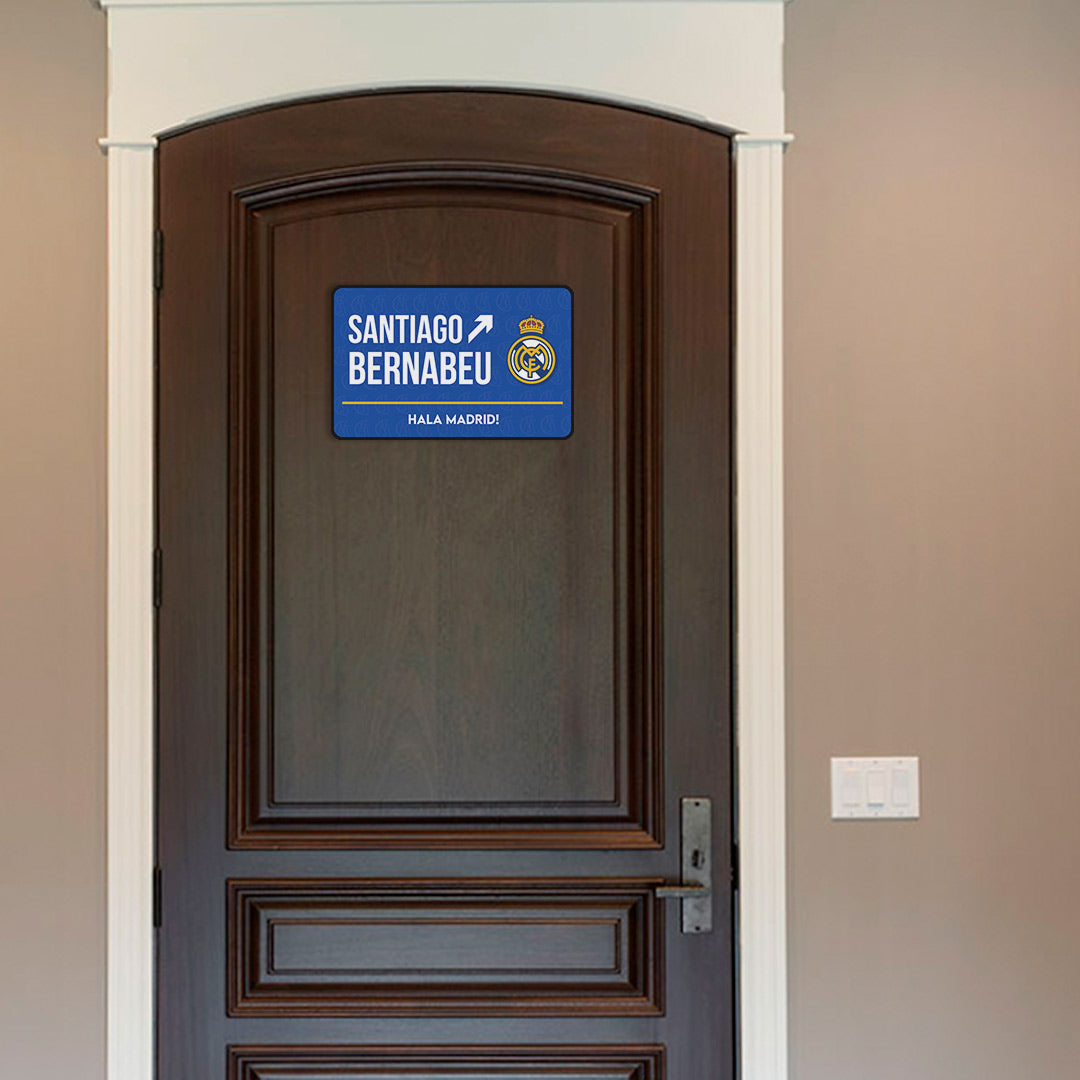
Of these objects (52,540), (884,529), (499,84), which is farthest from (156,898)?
(499,84)

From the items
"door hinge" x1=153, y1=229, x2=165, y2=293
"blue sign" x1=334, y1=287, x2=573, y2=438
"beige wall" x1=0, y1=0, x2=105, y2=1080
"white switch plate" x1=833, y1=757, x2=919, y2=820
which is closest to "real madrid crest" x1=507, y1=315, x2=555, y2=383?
"blue sign" x1=334, y1=287, x2=573, y2=438

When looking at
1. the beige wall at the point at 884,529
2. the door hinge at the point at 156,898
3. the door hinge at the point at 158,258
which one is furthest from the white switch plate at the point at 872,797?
the door hinge at the point at 158,258

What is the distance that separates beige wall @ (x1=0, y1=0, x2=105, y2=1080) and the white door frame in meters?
0.05

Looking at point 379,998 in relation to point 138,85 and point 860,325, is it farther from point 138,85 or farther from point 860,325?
point 138,85

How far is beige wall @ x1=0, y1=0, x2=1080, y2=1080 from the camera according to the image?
6.61ft

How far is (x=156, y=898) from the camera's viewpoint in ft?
6.57

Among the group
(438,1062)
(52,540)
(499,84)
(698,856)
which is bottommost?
(438,1062)

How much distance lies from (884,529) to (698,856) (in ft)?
1.98

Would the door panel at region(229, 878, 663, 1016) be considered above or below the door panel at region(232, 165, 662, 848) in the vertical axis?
below

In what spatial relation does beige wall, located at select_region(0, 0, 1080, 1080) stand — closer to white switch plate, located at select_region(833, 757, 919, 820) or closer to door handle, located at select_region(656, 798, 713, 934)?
white switch plate, located at select_region(833, 757, 919, 820)

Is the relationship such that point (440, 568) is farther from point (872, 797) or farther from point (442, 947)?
point (872, 797)

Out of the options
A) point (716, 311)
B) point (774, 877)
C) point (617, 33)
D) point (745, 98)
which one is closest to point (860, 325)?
point (716, 311)

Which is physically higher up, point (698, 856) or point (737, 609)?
point (737, 609)

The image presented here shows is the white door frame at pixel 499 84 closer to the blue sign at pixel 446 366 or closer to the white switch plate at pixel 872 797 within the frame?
the white switch plate at pixel 872 797
